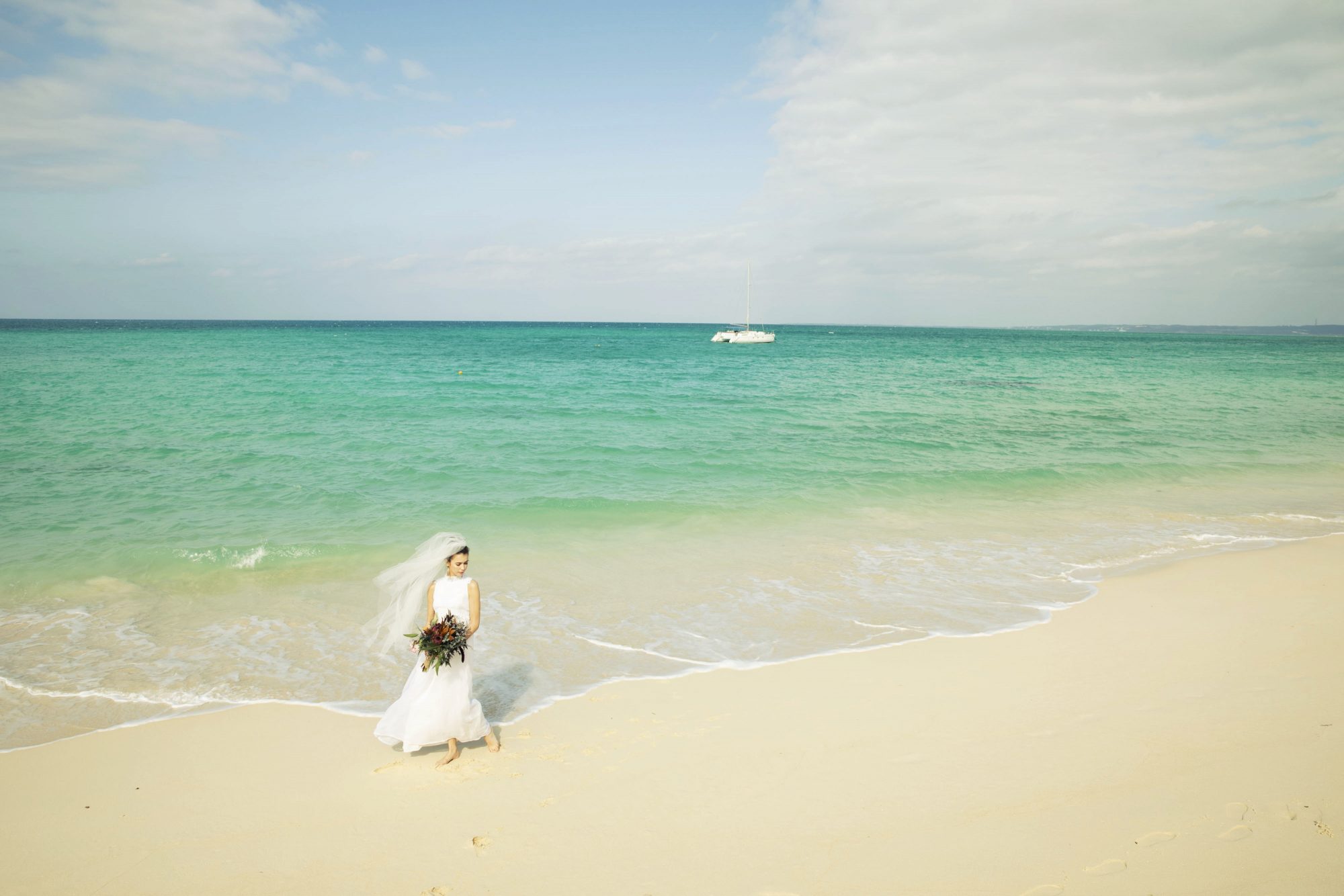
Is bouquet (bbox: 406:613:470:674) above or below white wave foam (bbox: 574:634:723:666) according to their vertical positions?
above

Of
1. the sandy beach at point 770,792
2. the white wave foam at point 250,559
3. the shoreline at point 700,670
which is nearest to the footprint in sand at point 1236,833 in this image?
the sandy beach at point 770,792

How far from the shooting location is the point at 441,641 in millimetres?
5227

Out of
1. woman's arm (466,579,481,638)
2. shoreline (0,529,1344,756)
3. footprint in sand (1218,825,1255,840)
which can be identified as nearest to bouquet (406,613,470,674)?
woman's arm (466,579,481,638)

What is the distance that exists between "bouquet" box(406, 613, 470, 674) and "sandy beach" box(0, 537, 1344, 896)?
0.85m

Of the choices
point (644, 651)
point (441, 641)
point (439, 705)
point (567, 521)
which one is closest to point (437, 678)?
point (439, 705)

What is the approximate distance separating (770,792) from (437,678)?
2.68 metres

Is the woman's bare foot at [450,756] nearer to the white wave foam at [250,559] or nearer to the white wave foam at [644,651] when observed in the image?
the white wave foam at [644,651]

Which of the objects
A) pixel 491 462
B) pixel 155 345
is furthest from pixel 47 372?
pixel 491 462

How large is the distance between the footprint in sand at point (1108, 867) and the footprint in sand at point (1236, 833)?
0.77 metres

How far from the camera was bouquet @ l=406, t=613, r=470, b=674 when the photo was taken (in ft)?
17.1

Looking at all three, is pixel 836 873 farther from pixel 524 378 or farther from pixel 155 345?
pixel 155 345

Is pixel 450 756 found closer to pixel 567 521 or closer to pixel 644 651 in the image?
pixel 644 651

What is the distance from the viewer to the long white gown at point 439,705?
533cm

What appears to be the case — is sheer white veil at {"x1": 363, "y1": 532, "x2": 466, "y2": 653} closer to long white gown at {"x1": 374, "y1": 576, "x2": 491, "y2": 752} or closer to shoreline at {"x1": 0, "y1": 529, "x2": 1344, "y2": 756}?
long white gown at {"x1": 374, "y1": 576, "x2": 491, "y2": 752}
